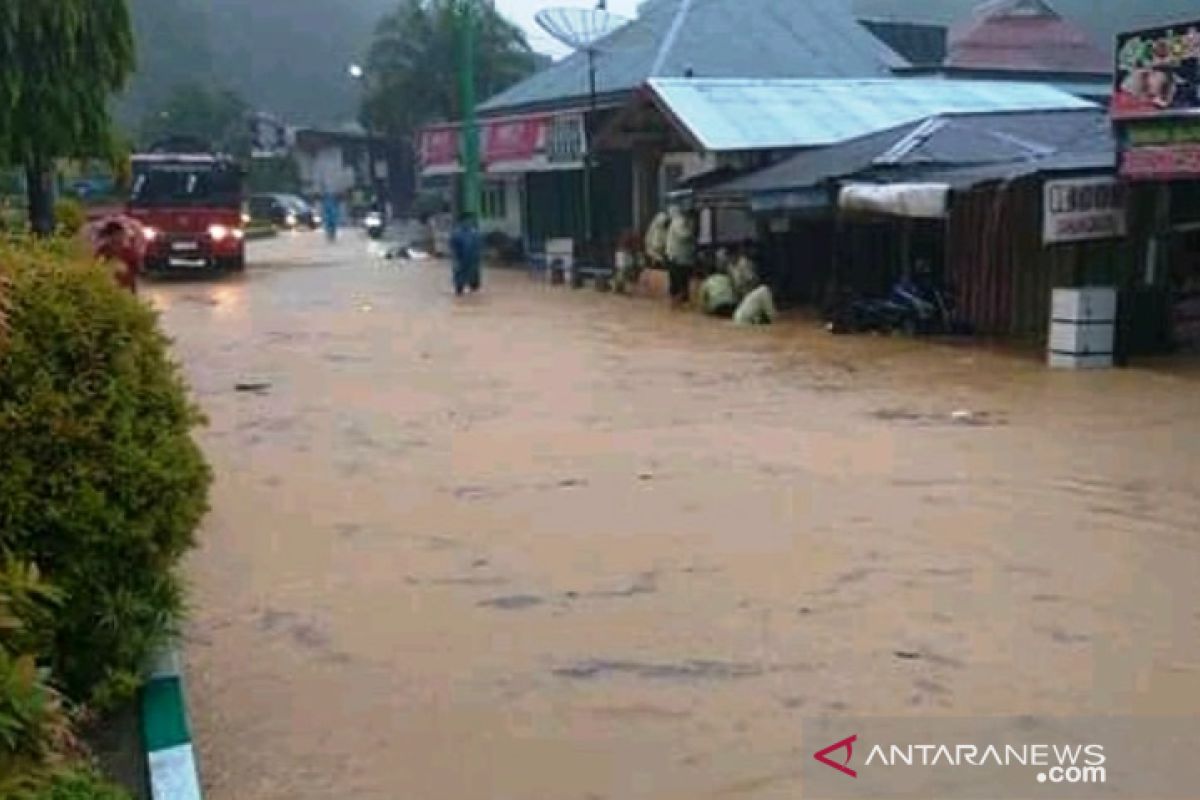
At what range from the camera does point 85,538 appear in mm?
4148

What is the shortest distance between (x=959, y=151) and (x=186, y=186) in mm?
17028

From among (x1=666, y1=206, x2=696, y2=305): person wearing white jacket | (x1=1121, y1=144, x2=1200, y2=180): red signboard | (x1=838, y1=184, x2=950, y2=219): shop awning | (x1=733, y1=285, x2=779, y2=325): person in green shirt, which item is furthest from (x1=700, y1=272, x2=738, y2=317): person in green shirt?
(x1=1121, y1=144, x2=1200, y2=180): red signboard

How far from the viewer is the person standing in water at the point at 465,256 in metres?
23.8

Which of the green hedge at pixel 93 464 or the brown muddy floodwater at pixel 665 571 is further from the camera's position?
the brown muddy floodwater at pixel 665 571

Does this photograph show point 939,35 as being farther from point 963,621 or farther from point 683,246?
point 963,621

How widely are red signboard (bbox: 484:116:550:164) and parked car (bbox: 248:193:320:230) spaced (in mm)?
24067

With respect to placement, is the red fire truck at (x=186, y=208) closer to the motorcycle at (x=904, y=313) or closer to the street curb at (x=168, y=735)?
the motorcycle at (x=904, y=313)

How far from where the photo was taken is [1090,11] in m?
47.1

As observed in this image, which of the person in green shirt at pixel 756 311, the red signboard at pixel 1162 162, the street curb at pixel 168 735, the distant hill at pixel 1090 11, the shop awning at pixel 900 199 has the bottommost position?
the person in green shirt at pixel 756 311

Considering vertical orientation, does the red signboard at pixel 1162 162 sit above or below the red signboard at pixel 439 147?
below

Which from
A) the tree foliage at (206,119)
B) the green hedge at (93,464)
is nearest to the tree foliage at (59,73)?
the green hedge at (93,464)

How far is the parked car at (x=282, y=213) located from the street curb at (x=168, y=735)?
1953 inches

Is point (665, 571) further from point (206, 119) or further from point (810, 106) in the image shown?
point (206, 119)

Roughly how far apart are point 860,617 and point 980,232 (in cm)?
1140
